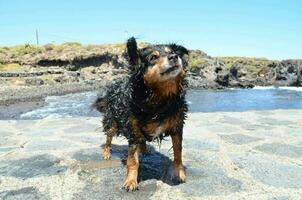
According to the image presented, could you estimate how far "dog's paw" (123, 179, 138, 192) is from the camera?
467 cm

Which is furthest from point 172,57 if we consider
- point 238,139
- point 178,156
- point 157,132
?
point 238,139

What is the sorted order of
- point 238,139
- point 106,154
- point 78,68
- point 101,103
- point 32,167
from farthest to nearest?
1. point 78,68
2. point 238,139
3. point 101,103
4. point 106,154
5. point 32,167

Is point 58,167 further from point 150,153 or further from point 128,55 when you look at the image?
point 128,55

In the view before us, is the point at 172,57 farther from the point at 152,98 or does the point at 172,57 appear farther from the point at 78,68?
the point at 78,68

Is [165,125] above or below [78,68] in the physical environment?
above

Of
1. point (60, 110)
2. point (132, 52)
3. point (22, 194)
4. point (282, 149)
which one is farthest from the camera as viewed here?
point (60, 110)

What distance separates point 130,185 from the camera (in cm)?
469

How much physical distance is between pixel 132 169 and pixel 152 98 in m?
0.88

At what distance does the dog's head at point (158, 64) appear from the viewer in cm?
426

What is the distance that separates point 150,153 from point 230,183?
178 cm

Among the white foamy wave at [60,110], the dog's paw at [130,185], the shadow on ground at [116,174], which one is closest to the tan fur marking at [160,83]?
the dog's paw at [130,185]

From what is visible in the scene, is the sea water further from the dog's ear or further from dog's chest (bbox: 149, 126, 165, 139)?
the dog's ear

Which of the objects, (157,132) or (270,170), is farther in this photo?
(270,170)

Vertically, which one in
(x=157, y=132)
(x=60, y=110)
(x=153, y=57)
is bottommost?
(x=60, y=110)
